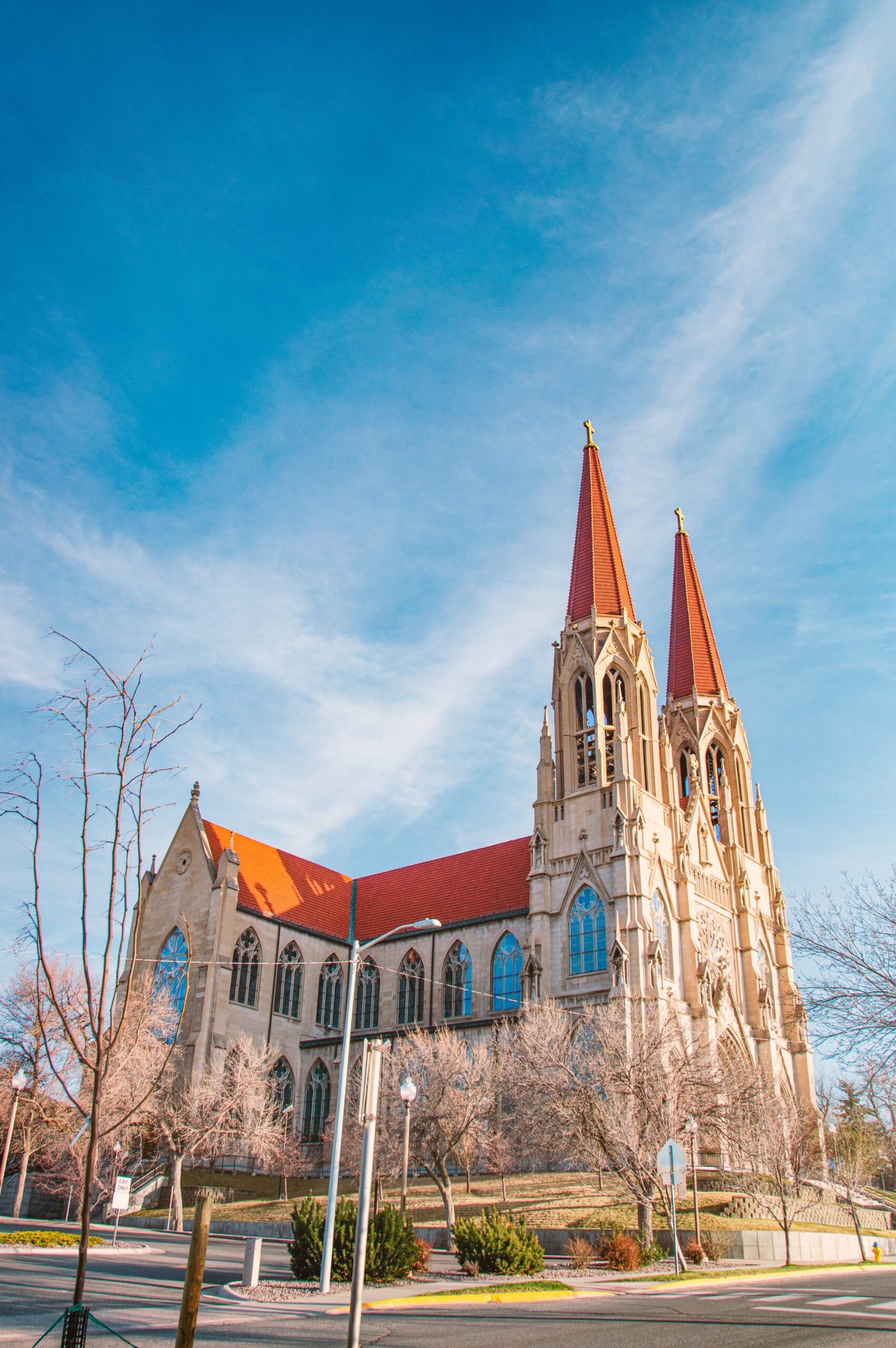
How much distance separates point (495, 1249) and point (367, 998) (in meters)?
34.7

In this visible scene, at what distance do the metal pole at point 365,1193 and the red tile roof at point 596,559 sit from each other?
39.6 metres

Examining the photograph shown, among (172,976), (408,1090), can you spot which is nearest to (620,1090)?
(408,1090)

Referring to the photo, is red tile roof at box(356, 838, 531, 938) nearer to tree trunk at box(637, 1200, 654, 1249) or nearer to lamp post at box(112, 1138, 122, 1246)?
lamp post at box(112, 1138, 122, 1246)

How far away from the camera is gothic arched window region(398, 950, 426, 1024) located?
51281 mm

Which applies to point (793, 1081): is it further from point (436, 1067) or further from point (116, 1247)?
point (116, 1247)

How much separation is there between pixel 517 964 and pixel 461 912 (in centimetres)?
532

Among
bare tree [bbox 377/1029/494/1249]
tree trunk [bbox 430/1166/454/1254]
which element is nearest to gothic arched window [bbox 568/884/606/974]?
bare tree [bbox 377/1029/494/1249]

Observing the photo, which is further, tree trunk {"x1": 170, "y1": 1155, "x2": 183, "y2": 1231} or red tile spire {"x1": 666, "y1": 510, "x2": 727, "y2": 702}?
red tile spire {"x1": 666, "y1": 510, "x2": 727, "y2": 702}

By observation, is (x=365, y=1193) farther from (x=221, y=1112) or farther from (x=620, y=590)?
(x=620, y=590)

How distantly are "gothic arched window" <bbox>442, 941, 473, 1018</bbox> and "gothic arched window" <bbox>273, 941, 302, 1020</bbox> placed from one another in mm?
7781

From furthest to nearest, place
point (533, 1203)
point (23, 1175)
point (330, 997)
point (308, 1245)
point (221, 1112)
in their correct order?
point (330, 997) < point (23, 1175) < point (221, 1112) < point (533, 1203) < point (308, 1245)

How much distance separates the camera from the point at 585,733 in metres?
48.2

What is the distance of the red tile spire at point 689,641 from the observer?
6056 centimetres

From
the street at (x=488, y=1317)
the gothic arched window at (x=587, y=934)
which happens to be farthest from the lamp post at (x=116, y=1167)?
the gothic arched window at (x=587, y=934)
